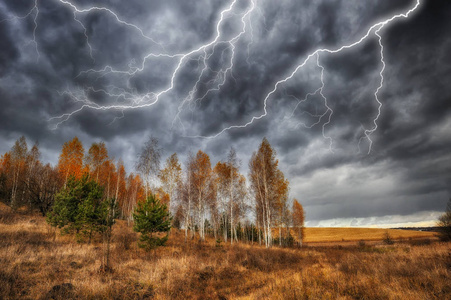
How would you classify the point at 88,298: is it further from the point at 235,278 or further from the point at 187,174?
the point at 187,174

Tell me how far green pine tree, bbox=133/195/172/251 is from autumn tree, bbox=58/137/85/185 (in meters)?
18.8

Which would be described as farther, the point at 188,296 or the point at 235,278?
the point at 235,278

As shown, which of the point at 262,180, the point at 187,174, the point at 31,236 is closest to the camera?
the point at 31,236

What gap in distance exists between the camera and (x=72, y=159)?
89.4 ft

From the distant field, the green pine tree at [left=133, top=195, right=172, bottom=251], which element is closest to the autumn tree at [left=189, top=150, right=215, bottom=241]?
the green pine tree at [left=133, top=195, right=172, bottom=251]

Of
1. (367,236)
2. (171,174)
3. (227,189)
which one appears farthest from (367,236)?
(171,174)

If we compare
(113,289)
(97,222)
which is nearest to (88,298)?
(113,289)

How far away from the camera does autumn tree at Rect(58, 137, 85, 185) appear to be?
26688mm

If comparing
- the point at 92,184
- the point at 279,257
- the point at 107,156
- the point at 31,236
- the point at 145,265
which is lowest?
the point at 279,257

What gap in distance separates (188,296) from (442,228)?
26382 mm

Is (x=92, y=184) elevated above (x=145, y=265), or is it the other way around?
(x=92, y=184)

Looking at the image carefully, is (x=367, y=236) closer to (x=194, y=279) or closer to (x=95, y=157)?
(x=194, y=279)

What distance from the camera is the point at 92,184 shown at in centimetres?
1628

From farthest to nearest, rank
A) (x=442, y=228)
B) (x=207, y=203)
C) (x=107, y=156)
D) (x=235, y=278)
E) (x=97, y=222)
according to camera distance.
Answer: (x=107, y=156) → (x=207, y=203) → (x=442, y=228) → (x=97, y=222) → (x=235, y=278)
